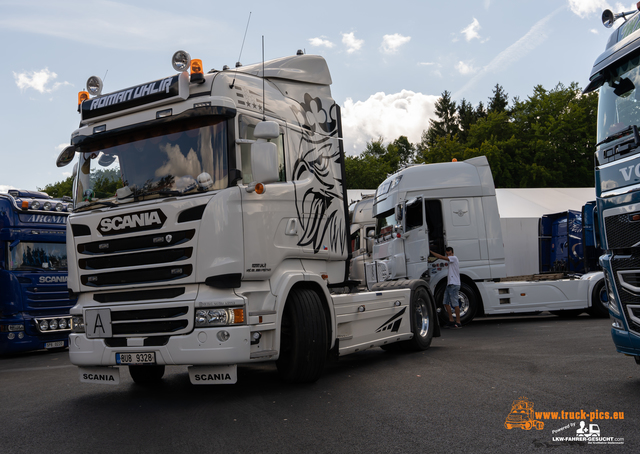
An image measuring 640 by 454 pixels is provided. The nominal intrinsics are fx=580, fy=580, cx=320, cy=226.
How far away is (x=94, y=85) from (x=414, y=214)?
7418 mm

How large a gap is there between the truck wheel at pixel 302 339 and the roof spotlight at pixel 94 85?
332 centimetres

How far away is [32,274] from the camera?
41.4ft

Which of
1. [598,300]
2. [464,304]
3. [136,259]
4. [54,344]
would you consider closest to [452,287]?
[464,304]

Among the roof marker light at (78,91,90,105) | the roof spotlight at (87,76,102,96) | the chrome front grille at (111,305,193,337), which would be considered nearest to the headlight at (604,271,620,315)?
the chrome front grille at (111,305,193,337)

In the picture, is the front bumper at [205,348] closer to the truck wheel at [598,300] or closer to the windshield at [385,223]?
the windshield at [385,223]

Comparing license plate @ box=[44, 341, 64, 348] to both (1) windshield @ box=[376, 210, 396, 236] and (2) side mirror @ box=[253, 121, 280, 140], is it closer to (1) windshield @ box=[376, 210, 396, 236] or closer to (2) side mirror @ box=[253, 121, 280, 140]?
(1) windshield @ box=[376, 210, 396, 236]

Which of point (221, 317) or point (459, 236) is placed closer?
point (221, 317)

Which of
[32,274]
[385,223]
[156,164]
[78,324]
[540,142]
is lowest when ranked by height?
[78,324]

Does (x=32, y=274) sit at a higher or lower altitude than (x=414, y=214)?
lower

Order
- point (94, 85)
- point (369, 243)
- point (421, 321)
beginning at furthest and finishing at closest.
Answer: point (369, 243) → point (421, 321) → point (94, 85)

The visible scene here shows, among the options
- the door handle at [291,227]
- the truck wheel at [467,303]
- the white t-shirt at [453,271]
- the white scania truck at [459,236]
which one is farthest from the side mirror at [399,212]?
the door handle at [291,227]

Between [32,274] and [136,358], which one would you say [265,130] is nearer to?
[136,358]

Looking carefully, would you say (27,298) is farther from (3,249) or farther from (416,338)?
A: (416,338)

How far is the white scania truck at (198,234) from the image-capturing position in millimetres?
5555
